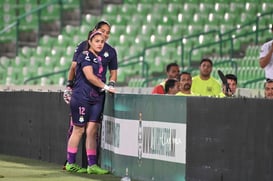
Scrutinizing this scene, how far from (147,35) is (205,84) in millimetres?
10174

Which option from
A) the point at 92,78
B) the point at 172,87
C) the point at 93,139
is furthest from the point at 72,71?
the point at 172,87

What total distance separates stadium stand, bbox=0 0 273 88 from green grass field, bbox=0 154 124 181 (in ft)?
22.6

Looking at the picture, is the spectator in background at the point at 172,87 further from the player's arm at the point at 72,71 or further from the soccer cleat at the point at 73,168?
the soccer cleat at the point at 73,168

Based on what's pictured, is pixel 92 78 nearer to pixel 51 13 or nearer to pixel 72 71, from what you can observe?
pixel 72 71

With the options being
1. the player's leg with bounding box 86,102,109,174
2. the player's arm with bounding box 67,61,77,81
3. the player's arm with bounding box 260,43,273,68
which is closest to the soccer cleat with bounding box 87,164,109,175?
the player's leg with bounding box 86,102,109,174

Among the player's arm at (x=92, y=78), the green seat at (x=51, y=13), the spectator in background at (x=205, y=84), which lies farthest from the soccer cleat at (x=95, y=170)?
the green seat at (x=51, y=13)

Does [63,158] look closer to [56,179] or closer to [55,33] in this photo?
[56,179]

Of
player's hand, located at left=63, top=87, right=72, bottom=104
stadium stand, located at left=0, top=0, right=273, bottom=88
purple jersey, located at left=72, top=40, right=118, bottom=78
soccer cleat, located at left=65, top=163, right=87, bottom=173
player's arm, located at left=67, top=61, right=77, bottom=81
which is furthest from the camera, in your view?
stadium stand, located at left=0, top=0, right=273, bottom=88

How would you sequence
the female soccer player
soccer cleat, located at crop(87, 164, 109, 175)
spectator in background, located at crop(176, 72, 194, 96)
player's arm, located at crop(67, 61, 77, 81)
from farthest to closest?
spectator in background, located at crop(176, 72, 194, 96) < player's arm, located at crop(67, 61, 77, 81) < soccer cleat, located at crop(87, 164, 109, 175) < the female soccer player

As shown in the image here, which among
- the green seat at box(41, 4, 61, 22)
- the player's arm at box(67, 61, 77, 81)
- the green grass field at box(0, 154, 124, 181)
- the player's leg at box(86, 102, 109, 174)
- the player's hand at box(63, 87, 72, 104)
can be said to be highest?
the green seat at box(41, 4, 61, 22)

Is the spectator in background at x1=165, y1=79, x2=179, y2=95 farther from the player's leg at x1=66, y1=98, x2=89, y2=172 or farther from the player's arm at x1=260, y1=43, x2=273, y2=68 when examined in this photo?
the player's leg at x1=66, y1=98, x2=89, y2=172

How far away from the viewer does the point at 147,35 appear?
2627 centimetres

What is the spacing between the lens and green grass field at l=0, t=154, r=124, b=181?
44.2 feet

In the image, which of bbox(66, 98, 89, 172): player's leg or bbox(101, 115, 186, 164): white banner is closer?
bbox(101, 115, 186, 164): white banner
